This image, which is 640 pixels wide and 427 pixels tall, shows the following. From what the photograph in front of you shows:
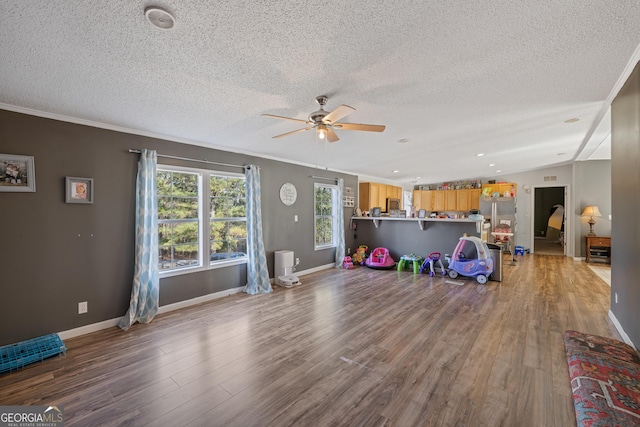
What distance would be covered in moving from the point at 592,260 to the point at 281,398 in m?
9.06

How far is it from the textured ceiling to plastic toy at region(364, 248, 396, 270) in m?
3.67

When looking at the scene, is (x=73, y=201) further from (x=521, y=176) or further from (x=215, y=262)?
(x=521, y=176)

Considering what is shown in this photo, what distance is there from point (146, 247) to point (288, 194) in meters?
2.79

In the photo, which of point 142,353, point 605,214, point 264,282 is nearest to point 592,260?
point 605,214

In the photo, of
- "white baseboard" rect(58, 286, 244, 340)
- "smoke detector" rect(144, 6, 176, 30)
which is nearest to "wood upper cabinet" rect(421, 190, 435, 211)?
"white baseboard" rect(58, 286, 244, 340)

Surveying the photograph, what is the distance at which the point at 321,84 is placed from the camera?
7.79 ft

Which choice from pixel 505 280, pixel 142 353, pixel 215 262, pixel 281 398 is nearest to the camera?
pixel 281 398

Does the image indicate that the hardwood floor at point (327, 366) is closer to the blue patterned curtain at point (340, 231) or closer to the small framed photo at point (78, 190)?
the small framed photo at point (78, 190)

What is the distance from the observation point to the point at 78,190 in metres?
3.09

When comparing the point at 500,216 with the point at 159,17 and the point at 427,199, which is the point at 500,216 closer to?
the point at 427,199

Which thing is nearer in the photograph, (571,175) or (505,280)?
(505,280)

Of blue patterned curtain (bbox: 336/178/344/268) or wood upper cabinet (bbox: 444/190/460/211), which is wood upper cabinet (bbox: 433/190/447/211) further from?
blue patterned curtain (bbox: 336/178/344/268)

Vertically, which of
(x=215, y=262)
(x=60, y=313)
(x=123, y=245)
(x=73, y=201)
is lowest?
(x=60, y=313)

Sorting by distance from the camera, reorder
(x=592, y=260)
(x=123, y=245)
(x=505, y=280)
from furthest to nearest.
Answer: (x=592, y=260), (x=505, y=280), (x=123, y=245)
